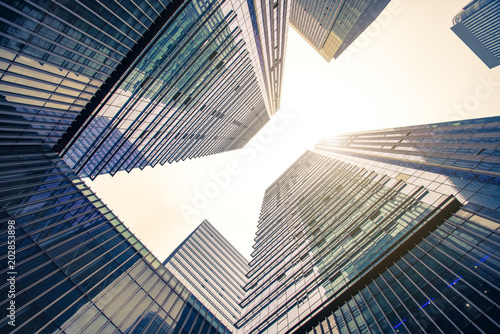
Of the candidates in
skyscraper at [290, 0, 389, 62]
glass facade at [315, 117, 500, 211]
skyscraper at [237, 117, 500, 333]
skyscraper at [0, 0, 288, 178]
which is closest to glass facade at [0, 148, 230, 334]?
skyscraper at [0, 0, 288, 178]

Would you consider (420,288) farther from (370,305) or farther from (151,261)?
(151,261)

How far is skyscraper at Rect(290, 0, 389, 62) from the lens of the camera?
8738 cm

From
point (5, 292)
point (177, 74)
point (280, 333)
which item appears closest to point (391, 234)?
point (280, 333)

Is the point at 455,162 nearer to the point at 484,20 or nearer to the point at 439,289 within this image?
the point at 439,289

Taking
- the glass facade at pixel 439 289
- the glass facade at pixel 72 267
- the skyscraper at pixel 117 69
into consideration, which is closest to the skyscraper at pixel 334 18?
the skyscraper at pixel 117 69

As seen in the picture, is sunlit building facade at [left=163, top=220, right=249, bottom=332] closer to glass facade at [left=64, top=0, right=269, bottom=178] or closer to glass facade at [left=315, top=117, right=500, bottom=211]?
glass facade at [left=64, top=0, right=269, bottom=178]

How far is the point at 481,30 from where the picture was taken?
13025 cm

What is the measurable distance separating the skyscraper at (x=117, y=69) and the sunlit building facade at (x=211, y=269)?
29321mm

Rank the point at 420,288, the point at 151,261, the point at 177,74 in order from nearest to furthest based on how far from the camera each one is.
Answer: the point at 420,288 → the point at 151,261 → the point at 177,74

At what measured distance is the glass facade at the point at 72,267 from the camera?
13.3 m

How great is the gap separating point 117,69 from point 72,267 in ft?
61.6

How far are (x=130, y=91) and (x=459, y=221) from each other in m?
32.2

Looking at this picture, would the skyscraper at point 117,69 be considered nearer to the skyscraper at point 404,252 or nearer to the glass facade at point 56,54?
the glass facade at point 56,54

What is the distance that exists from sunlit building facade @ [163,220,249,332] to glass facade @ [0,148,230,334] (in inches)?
905
